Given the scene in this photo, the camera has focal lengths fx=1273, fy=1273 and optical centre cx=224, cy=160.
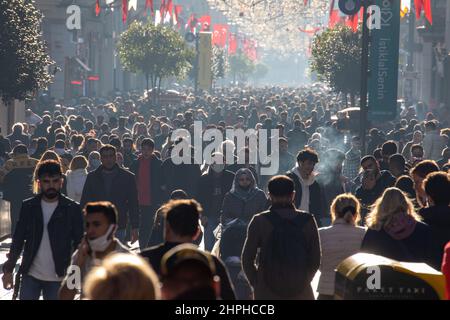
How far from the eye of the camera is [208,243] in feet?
52.9

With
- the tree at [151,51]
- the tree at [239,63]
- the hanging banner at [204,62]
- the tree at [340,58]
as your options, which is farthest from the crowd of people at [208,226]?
the tree at [239,63]

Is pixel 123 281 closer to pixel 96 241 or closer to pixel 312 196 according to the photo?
pixel 96 241

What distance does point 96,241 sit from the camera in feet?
27.5

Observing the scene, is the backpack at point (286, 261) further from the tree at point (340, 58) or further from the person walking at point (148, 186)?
the tree at point (340, 58)

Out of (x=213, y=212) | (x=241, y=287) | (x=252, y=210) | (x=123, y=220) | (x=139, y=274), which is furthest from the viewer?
(x=213, y=212)

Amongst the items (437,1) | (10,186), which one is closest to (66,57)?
(437,1)

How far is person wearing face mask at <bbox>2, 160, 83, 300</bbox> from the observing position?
1000cm

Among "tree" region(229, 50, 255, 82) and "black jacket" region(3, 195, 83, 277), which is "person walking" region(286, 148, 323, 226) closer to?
"black jacket" region(3, 195, 83, 277)

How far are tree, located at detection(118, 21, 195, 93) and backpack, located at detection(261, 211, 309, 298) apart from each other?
4690cm

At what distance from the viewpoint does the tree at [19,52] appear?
26.2 meters

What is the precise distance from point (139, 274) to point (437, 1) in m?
51.3

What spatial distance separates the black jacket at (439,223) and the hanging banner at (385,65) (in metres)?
20.3

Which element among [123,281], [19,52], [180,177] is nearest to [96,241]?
[123,281]

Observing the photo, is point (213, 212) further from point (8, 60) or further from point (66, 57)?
point (66, 57)
